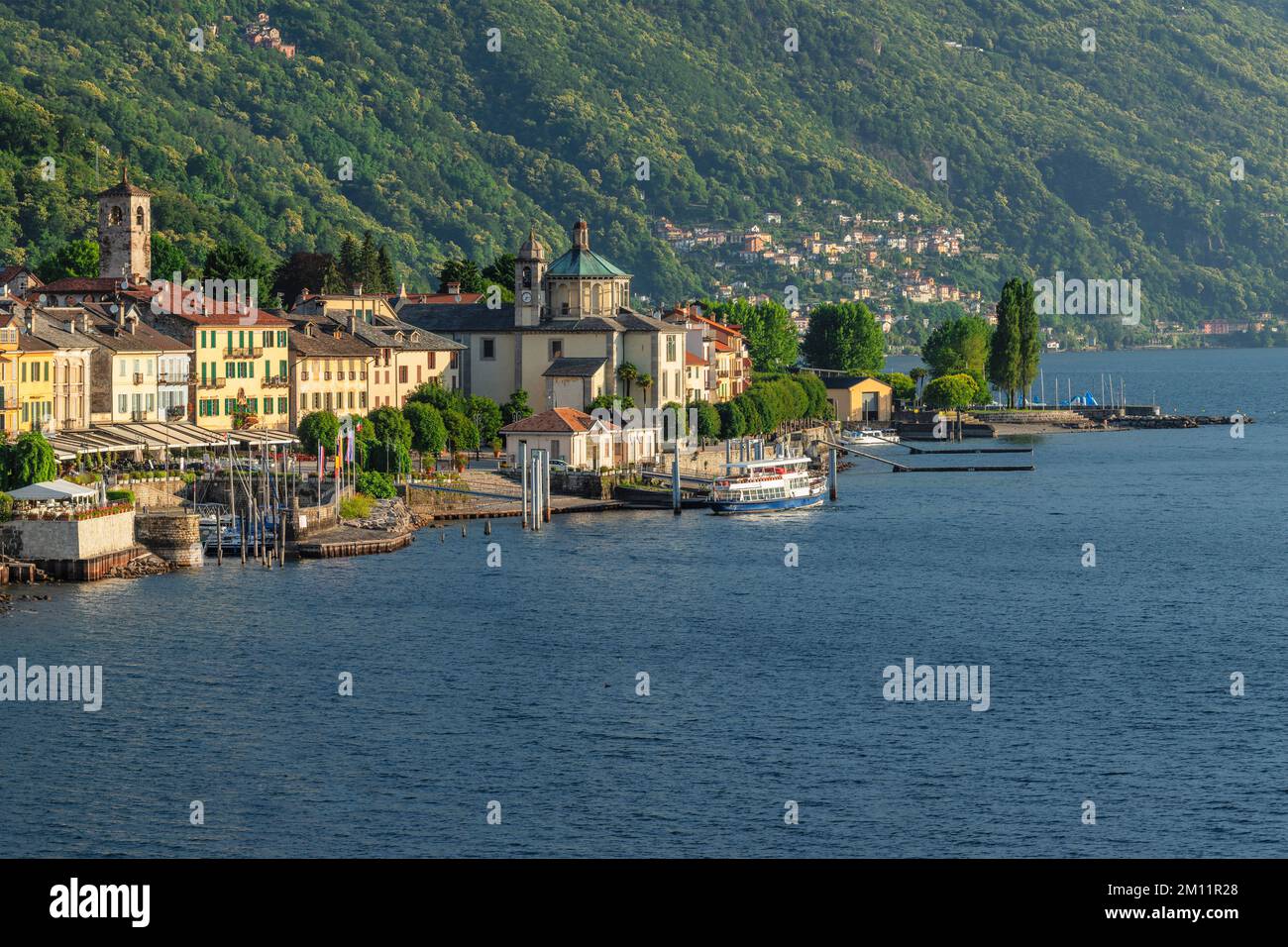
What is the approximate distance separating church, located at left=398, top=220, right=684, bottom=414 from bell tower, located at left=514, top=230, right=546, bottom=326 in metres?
0.06

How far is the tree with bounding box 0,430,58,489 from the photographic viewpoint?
90.6 meters

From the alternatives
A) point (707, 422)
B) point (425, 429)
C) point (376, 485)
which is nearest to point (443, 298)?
point (707, 422)

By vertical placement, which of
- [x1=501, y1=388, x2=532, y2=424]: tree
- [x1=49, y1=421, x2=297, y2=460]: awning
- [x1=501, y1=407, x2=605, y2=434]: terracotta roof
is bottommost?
[x1=49, y1=421, x2=297, y2=460]: awning

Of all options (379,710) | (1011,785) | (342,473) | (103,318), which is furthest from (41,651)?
(103,318)

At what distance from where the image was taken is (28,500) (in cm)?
8394

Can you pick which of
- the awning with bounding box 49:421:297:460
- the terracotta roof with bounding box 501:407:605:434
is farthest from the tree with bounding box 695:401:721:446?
the awning with bounding box 49:421:297:460

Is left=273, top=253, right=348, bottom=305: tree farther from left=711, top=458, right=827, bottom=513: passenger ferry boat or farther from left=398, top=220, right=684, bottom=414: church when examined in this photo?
left=711, top=458, right=827, bottom=513: passenger ferry boat

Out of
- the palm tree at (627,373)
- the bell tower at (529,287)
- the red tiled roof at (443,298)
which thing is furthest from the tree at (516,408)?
the red tiled roof at (443,298)

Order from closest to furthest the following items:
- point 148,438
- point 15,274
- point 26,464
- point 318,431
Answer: point 26,464, point 148,438, point 318,431, point 15,274

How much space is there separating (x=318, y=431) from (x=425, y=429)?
7145mm

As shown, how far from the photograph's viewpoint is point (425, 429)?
12325cm

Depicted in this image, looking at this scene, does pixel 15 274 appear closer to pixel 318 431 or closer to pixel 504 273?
pixel 504 273
